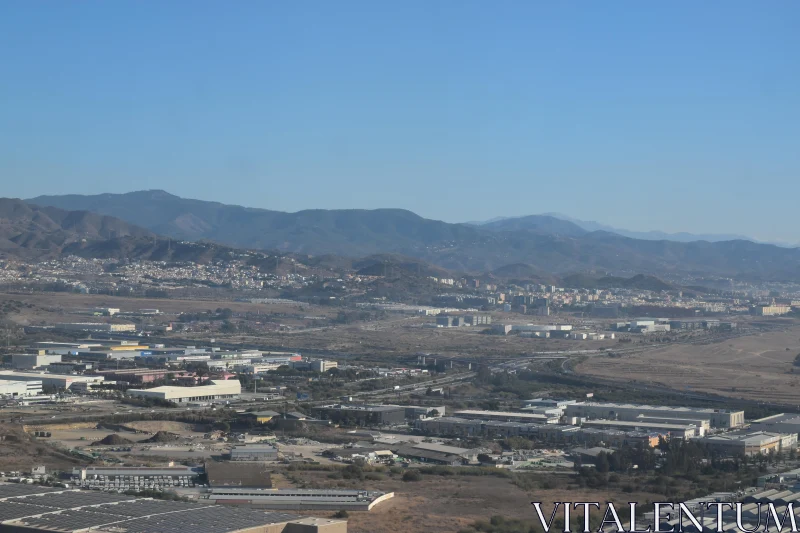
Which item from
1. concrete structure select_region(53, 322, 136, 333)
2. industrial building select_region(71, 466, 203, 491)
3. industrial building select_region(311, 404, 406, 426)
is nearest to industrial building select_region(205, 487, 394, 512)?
industrial building select_region(71, 466, 203, 491)

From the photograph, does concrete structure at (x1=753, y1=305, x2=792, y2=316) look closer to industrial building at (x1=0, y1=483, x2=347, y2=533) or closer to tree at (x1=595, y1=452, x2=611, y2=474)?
tree at (x1=595, y1=452, x2=611, y2=474)

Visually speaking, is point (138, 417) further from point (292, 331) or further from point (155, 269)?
point (155, 269)

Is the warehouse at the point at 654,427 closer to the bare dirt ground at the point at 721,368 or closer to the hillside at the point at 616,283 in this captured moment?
the bare dirt ground at the point at 721,368

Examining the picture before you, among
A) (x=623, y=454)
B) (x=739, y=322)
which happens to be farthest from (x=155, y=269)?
(x=623, y=454)

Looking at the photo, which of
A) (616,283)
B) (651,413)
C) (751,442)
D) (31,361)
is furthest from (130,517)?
(616,283)

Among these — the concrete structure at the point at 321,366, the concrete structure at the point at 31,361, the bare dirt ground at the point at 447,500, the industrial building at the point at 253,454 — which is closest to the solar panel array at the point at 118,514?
the bare dirt ground at the point at 447,500
